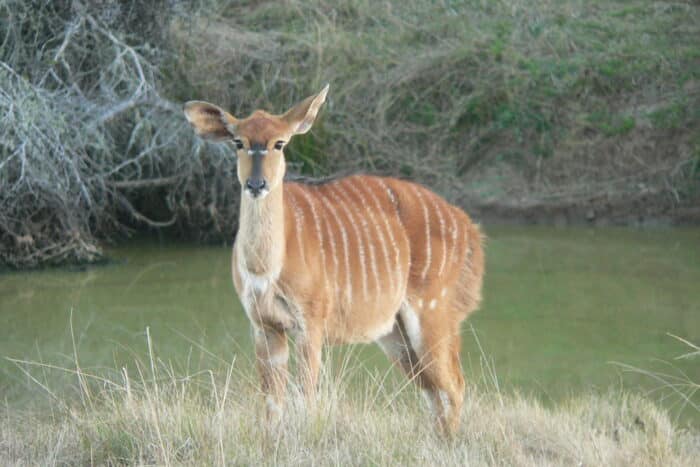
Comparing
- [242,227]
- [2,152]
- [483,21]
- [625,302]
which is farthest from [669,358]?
[483,21]

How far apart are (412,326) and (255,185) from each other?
3.24 ft

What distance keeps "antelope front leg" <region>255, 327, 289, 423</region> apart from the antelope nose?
51cm

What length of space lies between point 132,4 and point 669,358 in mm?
5372

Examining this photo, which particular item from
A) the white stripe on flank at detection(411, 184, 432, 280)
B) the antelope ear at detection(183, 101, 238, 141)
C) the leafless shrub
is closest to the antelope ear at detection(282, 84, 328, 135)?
the antelope ear at detection(183, 101, 238, 141)

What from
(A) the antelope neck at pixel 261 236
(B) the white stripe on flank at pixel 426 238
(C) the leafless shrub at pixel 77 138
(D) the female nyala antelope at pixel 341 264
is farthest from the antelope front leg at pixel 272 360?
(C) the leafless shrub at pixel 77 138

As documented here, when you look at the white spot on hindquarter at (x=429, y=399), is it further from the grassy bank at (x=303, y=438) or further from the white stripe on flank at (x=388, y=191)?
the white stripe on flank at (x=388, y=191)

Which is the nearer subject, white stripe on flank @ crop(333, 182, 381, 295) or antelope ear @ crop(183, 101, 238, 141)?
antelope ear @ crop(183, 101, 238, 141)

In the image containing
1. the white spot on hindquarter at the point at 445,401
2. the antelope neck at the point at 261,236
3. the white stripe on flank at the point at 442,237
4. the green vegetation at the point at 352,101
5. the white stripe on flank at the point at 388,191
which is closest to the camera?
the antelope neck at the point at 261,236

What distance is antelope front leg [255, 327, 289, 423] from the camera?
4.38m

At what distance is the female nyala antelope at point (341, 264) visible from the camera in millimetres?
4379

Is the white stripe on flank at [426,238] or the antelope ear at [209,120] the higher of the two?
the antelope ear at [209,120]

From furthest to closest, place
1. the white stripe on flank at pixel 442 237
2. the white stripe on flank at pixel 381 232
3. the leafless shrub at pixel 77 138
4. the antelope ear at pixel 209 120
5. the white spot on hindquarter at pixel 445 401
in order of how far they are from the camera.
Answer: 1. the leafless shrub at pixel 77 138
2. the white stripe on flank at pixel 442 237
3. the white stripe on flank at pixel 381 232
4. the white spot on hindquarter at pixel 445 401
5. the antelope ear at pixel 209 120

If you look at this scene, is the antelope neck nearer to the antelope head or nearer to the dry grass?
the antelope head

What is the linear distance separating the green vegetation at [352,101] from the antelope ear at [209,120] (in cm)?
379
